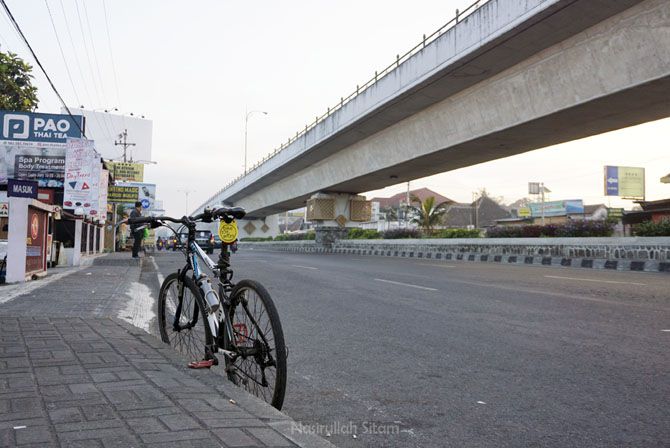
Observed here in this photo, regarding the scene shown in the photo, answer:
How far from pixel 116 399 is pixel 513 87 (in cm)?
1575

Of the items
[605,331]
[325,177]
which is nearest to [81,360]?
[605,331]

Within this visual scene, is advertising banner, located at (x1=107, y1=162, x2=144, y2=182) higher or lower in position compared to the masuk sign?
higher

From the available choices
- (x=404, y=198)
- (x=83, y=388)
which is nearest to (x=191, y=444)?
(x=83, y=388)

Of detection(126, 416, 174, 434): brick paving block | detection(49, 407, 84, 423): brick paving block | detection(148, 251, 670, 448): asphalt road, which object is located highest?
detection(49, 407, 84, 423): brick paving block

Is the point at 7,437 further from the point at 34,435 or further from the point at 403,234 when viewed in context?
the point at 403,234

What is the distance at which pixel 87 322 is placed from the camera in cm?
502

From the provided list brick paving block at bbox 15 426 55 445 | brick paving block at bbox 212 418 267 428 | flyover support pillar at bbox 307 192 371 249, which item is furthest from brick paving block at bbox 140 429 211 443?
flyover support pillar at bbox 307 192 371 249

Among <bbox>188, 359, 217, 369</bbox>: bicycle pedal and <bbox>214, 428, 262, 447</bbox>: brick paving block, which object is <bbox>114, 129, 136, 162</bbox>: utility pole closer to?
<bbox>188, 359, 217, 369</bbox>: bicycle pedal

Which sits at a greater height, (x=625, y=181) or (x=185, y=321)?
(x=625, y=181)

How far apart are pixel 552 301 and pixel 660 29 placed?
754cm

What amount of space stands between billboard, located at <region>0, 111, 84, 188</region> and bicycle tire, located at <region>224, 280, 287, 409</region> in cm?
2361

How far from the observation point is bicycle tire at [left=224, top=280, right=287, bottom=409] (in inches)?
109

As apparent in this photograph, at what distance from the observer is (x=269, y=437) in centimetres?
221

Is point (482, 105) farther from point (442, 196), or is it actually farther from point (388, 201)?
point (388, 201)
